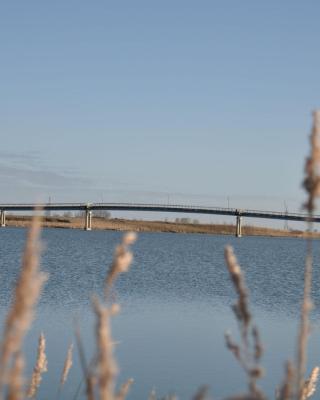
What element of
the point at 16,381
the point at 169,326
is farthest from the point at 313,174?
the point at 169,326

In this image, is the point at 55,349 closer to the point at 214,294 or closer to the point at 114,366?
the point at 114,366

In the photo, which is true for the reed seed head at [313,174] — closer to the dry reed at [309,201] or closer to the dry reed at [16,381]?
the dry reed at [309,201]

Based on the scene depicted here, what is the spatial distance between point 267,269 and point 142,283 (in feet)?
→ 81.4

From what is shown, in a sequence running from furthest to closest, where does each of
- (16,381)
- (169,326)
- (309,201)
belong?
1. (169,326)
2. (309,201)
3. (16,381)

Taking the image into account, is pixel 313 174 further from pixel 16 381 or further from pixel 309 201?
pixel 16 381

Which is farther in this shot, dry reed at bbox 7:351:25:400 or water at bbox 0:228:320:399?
water at bbox 0:228:320:399

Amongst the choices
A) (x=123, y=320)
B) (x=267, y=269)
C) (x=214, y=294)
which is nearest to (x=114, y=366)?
(x=123, y=320)

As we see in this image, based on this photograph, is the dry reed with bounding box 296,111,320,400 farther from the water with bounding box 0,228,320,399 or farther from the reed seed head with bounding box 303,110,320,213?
the water with bounding box 0,228,320,399

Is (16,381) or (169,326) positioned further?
(169,326)

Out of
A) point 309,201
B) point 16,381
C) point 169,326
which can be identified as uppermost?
point 169,326

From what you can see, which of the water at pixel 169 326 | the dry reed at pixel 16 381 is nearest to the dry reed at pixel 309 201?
the water at pixel 169 326

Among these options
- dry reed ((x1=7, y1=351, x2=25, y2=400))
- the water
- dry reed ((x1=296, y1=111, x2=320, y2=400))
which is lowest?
dry reed ((x1=7, y1=351, x2=25, y2=400))

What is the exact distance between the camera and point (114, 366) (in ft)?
5.28

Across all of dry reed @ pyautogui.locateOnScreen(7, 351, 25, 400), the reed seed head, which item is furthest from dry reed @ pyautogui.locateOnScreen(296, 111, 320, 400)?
dry reed @ pyautogui.locateOnScreen(7, 351, 25, 400)
